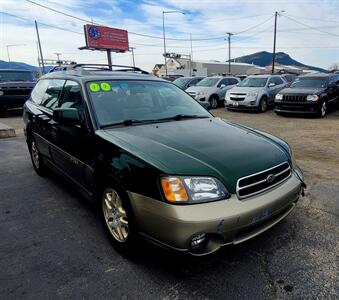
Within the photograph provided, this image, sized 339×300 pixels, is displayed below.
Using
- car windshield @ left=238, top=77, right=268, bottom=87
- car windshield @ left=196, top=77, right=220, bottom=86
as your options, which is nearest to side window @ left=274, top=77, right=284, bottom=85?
car windshield @ left=238, top=77, right=268, bottom=87

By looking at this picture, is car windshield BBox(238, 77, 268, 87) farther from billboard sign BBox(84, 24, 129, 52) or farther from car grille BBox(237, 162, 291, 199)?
billboard sign BBox(84, 24, 129, 52)

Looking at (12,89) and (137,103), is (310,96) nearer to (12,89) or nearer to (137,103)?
(137,103)

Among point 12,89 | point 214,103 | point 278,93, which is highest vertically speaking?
point 12,89

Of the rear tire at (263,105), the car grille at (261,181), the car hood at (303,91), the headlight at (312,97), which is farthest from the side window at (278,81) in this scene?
the car grille at (261,181)

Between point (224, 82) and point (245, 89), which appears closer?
point (245, 89)

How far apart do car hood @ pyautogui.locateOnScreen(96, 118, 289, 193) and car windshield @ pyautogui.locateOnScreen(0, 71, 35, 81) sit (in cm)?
1194

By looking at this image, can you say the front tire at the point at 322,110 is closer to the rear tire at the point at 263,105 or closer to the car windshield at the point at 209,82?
the rear tire at the point at 263,105

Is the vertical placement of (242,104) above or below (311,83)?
below

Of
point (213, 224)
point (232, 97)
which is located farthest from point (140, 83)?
point (232, 97)

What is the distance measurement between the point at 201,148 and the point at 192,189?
49cm

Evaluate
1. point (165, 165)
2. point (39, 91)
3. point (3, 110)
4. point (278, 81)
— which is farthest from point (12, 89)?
point (165, 165)

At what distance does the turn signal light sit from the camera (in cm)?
227

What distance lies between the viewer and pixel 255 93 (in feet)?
43.3

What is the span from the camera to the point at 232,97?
13.7 m
